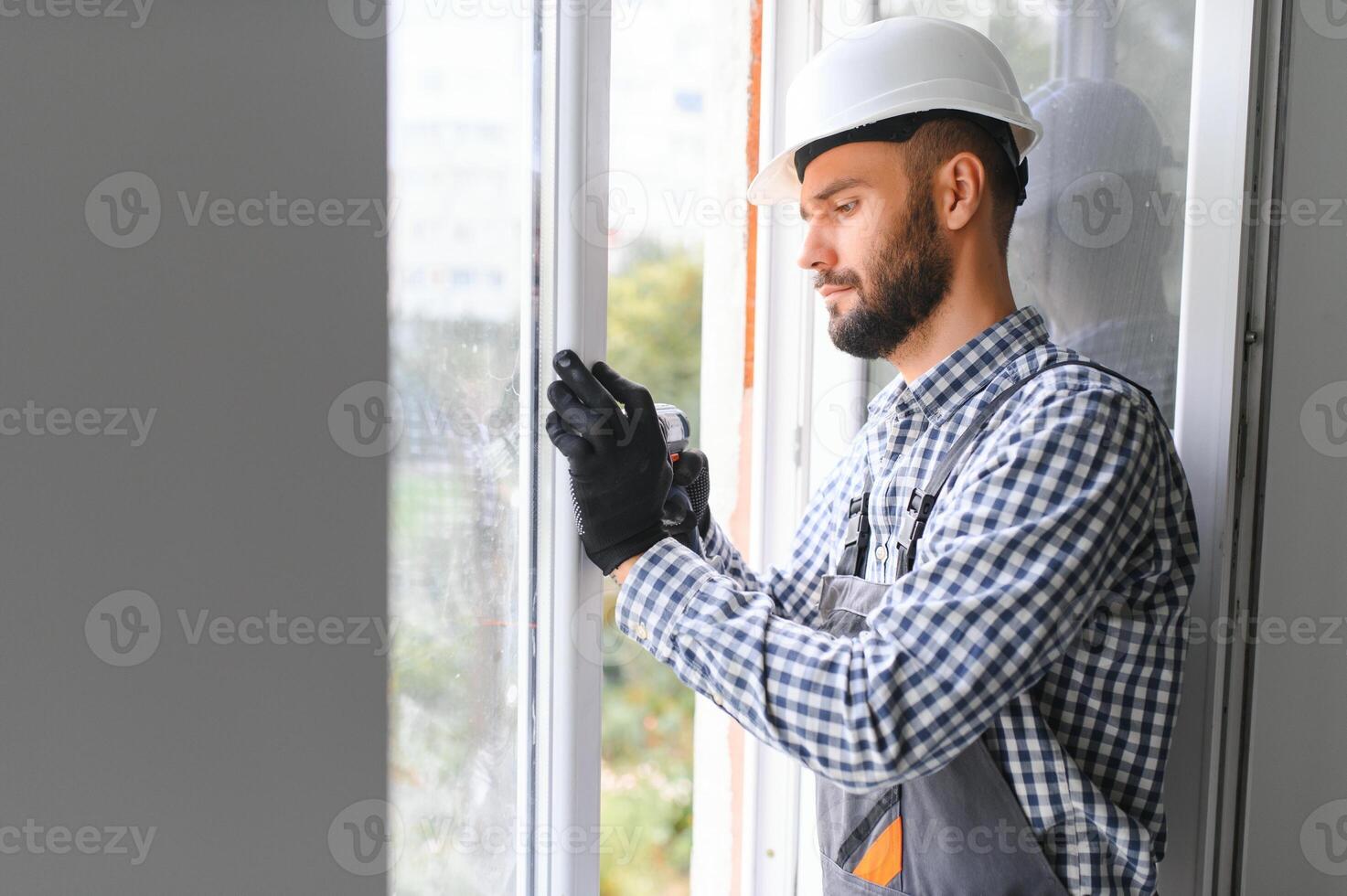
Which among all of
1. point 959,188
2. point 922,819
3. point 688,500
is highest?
point 959,188

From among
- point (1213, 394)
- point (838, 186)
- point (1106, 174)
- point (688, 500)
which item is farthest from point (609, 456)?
point (1106, 174)

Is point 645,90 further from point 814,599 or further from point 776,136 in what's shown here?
point 814,599

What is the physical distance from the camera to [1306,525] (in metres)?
1.10

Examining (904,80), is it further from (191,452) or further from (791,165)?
(191,452)

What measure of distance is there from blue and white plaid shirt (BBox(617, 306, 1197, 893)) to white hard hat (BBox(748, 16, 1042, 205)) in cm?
31

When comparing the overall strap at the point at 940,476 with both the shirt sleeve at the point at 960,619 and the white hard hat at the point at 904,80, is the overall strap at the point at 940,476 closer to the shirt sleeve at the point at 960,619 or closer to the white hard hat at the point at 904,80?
the shirt sleeve at the point at 960,619

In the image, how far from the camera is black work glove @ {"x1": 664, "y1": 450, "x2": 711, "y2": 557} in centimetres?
117

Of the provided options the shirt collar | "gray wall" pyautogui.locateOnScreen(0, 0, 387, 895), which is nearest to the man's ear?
the shirt collar

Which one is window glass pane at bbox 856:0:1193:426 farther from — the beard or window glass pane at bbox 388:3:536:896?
window glass pane at bbox 388:3:536:896

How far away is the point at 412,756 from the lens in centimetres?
84

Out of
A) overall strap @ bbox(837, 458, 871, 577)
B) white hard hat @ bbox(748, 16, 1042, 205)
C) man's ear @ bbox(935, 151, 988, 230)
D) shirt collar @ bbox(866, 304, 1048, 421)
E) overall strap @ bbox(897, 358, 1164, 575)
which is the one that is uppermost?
white hard hat @ bbox(748, 16, 1042, 205)

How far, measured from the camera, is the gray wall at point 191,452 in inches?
22.5

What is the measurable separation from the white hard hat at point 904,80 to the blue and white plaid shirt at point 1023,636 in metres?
0.31

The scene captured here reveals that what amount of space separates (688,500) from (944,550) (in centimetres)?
37
